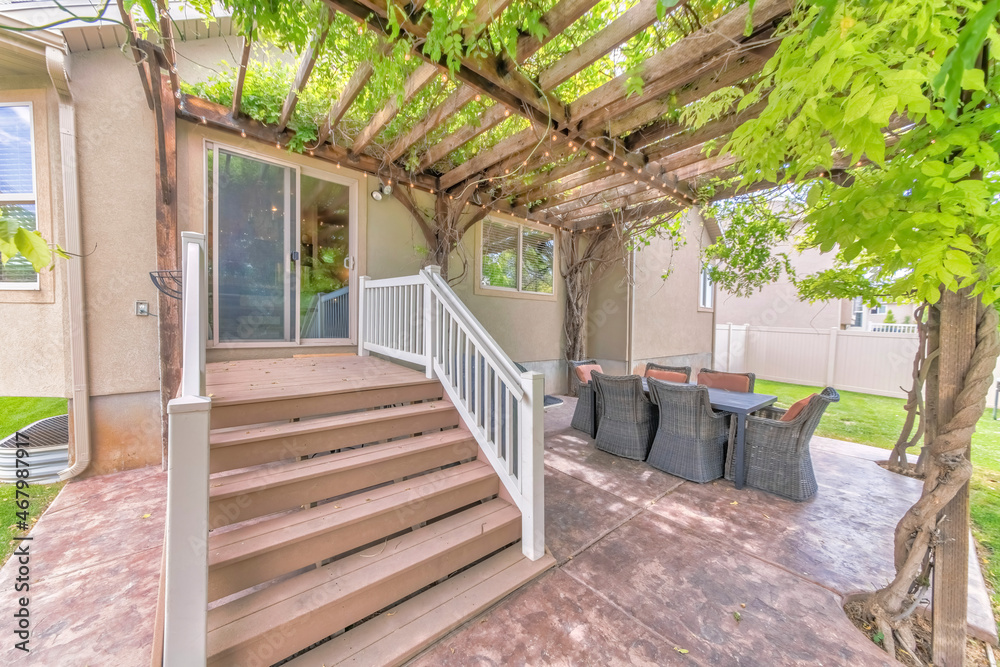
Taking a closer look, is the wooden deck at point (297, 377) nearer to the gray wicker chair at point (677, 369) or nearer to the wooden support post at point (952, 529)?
the wooden support post at point (952, 529)

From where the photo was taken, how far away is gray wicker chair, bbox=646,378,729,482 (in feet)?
11.4

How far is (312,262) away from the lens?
4445mm

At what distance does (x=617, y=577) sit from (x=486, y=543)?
86cm

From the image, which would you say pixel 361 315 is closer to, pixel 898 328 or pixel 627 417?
pixel 627 417

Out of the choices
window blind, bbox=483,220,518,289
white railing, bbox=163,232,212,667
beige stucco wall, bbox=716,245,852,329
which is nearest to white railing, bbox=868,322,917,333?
beige stucco wall, bbox=716,245,852,329

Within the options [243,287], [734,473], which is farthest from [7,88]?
[734,473]

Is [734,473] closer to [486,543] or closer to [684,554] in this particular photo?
[684,554]

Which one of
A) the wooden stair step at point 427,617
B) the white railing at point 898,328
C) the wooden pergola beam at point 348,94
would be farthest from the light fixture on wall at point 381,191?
the white railing at point 898,328

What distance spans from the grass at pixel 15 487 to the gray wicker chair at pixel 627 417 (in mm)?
4917

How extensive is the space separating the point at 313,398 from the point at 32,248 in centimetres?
182

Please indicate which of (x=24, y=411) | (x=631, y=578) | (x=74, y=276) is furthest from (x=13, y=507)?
(x=631, y=578)

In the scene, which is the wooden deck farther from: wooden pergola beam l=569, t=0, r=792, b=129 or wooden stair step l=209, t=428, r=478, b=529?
wooden pergola beam l=569, t=0, r=792, b=129

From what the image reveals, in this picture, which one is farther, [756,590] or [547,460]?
[547,460]

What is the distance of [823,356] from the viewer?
28.1 feet
